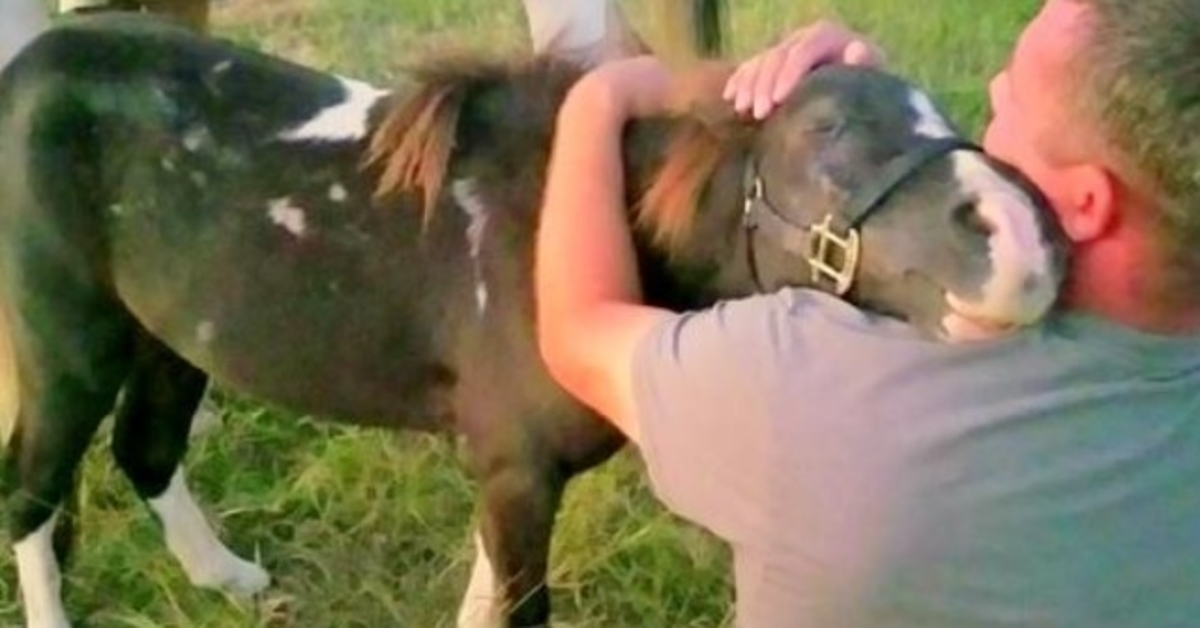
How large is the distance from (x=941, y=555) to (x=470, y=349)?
0.91 metres

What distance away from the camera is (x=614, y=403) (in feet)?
7.39

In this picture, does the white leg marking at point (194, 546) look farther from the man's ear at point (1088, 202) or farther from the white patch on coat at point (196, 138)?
the man's ear at point (1088, 202)

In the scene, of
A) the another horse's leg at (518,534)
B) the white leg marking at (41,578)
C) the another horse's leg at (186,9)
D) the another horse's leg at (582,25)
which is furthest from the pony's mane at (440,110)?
the another horse's leg at (186,9)

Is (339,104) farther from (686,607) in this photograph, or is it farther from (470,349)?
(686,607)

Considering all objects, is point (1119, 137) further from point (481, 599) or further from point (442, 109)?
point (481, 599)

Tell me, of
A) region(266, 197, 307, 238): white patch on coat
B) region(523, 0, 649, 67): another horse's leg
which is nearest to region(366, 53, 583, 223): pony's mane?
region(266, 197, 307, 238): white patch on coat

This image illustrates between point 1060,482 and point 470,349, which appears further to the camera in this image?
point 470,349

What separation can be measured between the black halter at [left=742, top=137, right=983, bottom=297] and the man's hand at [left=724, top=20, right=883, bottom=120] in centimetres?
13

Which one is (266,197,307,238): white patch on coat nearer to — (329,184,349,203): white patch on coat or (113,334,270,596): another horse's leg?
(329,184,349,203): white patch on coat

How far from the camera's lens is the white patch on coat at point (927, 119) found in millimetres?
2258

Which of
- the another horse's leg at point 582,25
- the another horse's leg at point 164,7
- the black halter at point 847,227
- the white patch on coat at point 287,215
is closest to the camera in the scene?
the black halter at point 847,227

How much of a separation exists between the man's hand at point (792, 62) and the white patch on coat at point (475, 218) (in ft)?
1.39

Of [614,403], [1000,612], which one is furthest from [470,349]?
[1000,612]

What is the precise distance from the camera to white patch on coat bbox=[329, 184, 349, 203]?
2.80m
